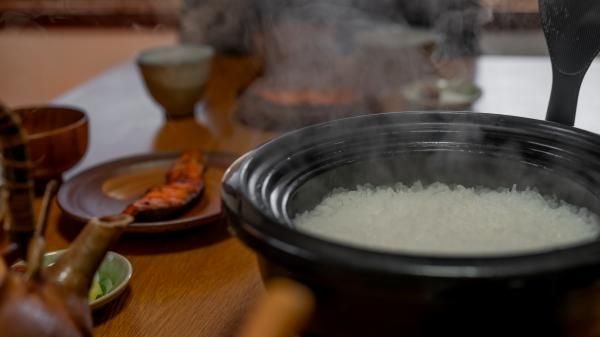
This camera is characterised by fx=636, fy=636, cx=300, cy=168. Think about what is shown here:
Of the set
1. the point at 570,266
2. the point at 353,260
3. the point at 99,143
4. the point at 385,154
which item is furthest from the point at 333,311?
the point at 99,143

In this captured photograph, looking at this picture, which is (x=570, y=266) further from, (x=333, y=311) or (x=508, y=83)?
(x=508, y=83)

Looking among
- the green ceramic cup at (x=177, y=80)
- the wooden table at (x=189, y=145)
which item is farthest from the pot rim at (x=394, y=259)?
the green ceramic cup at (x=177, y=80)

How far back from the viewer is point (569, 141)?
1.05 meters

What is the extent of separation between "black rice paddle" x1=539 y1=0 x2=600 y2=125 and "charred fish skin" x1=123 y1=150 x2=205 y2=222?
821 millimetres

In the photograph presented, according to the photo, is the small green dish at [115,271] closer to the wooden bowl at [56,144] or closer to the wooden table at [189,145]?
the wooden table at [189,145]

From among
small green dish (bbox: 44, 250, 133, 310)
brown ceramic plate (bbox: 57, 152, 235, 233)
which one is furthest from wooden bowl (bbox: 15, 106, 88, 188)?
small green dish (bbox: 44, 250, 133, 310)

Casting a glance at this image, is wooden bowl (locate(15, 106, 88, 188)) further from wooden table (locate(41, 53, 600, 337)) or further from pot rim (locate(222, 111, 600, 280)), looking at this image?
pot rim (locate(222, 111, 600, 280))

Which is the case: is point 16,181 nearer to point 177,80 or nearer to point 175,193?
point 175,193

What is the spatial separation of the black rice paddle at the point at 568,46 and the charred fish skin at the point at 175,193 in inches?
32.3

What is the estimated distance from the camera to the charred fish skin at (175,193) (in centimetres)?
143

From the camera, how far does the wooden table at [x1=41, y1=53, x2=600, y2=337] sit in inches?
46.6

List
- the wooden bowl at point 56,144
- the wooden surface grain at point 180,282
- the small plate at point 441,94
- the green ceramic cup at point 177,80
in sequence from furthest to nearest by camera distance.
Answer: the green ceramic cup at point 177,80
the small plate at point 441,94
the wooden bowl at point 56,144
the wooden surface grain at point 180,282

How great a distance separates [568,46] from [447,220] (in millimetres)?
438

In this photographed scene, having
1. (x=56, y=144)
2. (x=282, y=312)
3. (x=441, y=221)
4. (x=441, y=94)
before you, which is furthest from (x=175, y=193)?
(x=441, y=94)
